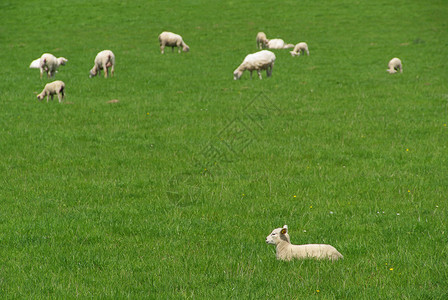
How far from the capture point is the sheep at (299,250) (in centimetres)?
655

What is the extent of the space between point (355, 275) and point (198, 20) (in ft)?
133

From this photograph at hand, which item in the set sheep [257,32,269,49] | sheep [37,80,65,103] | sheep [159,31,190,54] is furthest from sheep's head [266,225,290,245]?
sheep [257,32,269,49]

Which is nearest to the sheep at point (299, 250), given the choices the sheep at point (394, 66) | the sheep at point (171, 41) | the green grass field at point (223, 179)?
the green grass field at point (223, 179)

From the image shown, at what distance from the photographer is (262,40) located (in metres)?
34.0

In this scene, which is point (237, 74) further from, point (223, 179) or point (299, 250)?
point (299, 250)

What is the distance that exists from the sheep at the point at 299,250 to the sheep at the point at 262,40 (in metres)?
28.2

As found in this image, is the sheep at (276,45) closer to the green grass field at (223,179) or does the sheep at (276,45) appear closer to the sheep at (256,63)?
the green grass field at (223,179)

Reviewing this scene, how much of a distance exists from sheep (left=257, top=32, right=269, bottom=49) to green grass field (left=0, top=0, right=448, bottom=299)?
6477 millimetres

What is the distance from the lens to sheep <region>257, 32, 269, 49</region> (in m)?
33.8

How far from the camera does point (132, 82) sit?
74.6 ft

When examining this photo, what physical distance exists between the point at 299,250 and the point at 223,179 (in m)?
4.23

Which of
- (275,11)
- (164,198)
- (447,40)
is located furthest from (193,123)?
(275,11)

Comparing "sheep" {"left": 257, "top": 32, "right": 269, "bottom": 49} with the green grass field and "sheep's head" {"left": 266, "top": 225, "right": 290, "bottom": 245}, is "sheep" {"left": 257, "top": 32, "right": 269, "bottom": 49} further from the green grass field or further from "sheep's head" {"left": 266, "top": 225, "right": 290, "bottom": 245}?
"sheep's head" {"left": 266, "top": 225, "right": 290, "bottom": 245}

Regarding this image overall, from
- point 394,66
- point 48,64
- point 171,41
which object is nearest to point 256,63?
point 394,66
